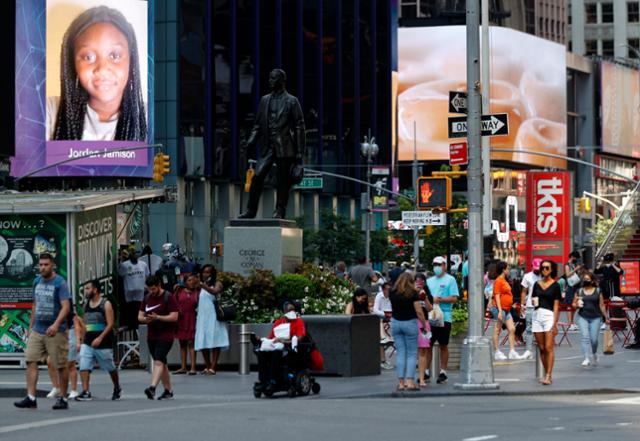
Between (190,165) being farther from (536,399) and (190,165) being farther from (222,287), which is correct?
(536,399)

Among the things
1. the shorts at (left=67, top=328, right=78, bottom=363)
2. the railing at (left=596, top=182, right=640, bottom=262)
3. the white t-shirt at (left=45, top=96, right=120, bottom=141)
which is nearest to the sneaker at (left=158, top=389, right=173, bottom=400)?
the shorts at (left=67, top=328, right=78, bottom=363)

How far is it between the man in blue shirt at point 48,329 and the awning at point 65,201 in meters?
7.37

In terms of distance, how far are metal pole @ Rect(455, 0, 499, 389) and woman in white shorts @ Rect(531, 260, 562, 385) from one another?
1369mm

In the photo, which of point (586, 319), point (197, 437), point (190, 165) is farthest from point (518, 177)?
point (197, 437)

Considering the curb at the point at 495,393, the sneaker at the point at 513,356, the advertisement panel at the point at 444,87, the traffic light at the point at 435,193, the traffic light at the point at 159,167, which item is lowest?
the curb at the point at 495,393

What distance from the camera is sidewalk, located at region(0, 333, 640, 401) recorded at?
23969 mm

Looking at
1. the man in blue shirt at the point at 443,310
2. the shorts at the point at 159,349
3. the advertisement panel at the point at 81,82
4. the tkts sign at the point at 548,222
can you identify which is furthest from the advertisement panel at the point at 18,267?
the advertisement panel at the point at 81,82

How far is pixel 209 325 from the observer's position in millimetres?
28188

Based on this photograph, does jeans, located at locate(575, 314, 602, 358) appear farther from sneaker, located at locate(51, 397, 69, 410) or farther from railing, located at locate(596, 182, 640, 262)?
railing, located at locate(596, 182, 640, 262)

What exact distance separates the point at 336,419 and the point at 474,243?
5.51 m

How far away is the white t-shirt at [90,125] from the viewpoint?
274 feet

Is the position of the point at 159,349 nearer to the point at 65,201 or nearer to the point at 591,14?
the point at 65,201

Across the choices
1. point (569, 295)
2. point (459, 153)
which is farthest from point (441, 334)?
point (569, 295)

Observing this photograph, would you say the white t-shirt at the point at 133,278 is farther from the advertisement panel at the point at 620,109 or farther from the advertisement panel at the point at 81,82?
the advertisement panel at the point at 620,109
